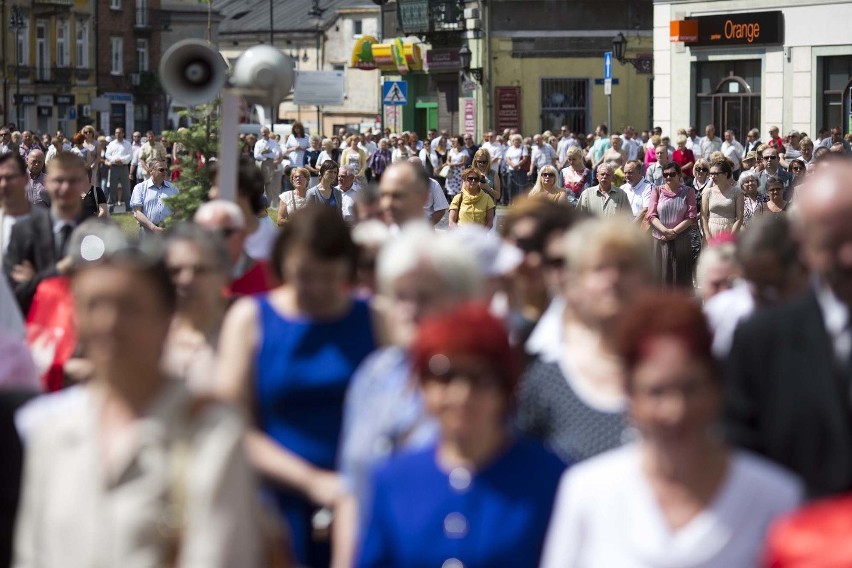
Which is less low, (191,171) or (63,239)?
(191,171)

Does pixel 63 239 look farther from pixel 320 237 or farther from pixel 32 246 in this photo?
pixel 320 237

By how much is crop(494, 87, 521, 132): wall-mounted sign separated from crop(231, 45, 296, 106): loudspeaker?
49.6 meters

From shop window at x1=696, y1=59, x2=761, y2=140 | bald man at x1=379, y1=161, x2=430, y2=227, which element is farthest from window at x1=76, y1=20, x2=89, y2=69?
bald man at x1=379, y1=161, x2=430, y2=227

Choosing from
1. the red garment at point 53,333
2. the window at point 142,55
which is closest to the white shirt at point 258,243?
the red garment at point 53,333

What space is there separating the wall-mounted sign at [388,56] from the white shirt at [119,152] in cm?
2413

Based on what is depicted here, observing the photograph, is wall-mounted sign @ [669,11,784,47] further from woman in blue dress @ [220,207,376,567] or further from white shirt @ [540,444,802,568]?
white shirt @ [540,444,802,568]

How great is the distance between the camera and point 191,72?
930 centimetres

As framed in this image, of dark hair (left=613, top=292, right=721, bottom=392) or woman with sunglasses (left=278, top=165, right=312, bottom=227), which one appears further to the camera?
woman with sunglasses (left=278, top=165, right=312, bottom=227)

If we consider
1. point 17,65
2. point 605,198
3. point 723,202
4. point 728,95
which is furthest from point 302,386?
point 17,65

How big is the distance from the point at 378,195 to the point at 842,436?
3.71 meters

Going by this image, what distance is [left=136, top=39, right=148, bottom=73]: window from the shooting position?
96.1m

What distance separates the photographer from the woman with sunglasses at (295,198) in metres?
17.8

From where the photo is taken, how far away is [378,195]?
309 inches

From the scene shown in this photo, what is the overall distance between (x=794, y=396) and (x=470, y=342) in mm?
874
